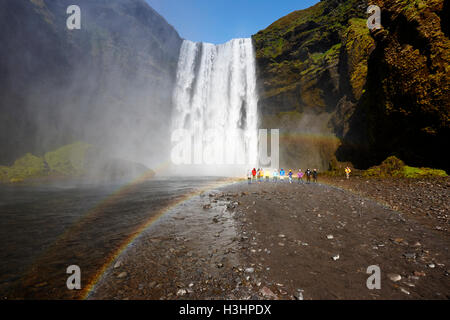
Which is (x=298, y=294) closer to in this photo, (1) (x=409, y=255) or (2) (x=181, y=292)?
(2) (x=181, y=292)

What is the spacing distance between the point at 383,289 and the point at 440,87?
60.2 ft

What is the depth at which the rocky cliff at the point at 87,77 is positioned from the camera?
34969 millimetres

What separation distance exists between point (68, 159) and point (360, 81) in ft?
172

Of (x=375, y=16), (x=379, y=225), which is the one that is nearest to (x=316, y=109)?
(x=375, y=16)

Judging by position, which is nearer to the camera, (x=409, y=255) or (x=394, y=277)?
(x=394, y=277)

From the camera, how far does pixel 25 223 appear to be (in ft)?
29.5

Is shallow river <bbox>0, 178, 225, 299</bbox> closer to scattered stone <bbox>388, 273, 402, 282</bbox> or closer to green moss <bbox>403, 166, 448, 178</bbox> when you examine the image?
scattered stone <bbox>388, 273, 402, 282</bbox>

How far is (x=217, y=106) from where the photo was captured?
48344mm

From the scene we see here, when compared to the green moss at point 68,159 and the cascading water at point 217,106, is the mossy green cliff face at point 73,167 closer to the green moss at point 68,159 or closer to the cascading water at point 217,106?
the green moss at point 68,159

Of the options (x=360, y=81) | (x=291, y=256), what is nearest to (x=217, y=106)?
(x=360, y=81)

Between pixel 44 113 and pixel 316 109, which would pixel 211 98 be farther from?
pixel 44 113

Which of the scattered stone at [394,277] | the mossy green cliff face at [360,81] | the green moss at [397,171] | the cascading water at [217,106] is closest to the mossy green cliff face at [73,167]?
the cascading water at [217,106]

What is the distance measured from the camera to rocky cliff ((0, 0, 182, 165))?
3497 centimetres

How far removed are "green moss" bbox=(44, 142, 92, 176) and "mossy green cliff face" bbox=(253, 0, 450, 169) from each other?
128 feet
